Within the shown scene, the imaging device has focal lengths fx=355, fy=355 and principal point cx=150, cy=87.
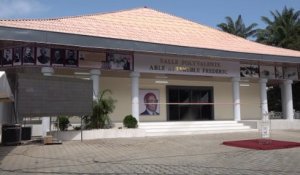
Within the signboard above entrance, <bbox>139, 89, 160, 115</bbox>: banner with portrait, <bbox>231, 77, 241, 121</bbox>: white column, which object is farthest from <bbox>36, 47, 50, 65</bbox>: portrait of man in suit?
<bbox>231, 77, 241, 121</bbox>: white column

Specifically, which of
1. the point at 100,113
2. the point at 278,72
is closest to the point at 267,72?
the point at 278,72

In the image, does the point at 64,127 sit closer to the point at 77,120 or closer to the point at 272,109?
the point at 77,120

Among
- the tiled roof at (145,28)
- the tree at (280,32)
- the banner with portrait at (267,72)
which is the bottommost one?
the banner with portrait at (267,72)

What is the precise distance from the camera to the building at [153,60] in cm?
1850

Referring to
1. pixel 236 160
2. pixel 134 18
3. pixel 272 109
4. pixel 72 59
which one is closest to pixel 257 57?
pixel 134 18

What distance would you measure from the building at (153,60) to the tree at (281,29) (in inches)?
614

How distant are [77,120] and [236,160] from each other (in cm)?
1505

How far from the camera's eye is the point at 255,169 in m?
8.96

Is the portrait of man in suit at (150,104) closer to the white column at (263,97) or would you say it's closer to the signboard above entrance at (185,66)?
the signboard above entrance at (185,66)

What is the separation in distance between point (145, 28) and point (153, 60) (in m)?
3.19

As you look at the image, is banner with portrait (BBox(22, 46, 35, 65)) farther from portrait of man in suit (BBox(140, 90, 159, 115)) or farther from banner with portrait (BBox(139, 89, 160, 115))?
portrait of man in suit (BBox(140, 90, 159, 115))

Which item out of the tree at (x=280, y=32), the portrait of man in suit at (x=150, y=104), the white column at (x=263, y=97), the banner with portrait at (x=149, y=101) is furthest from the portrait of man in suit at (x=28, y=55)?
the tree at (x=280, y=32)

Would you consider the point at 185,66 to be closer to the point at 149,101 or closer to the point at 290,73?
the point at 149,101

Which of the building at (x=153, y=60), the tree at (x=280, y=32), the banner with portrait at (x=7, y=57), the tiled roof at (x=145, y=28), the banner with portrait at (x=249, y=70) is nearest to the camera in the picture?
the building at (x=153, y=60)
